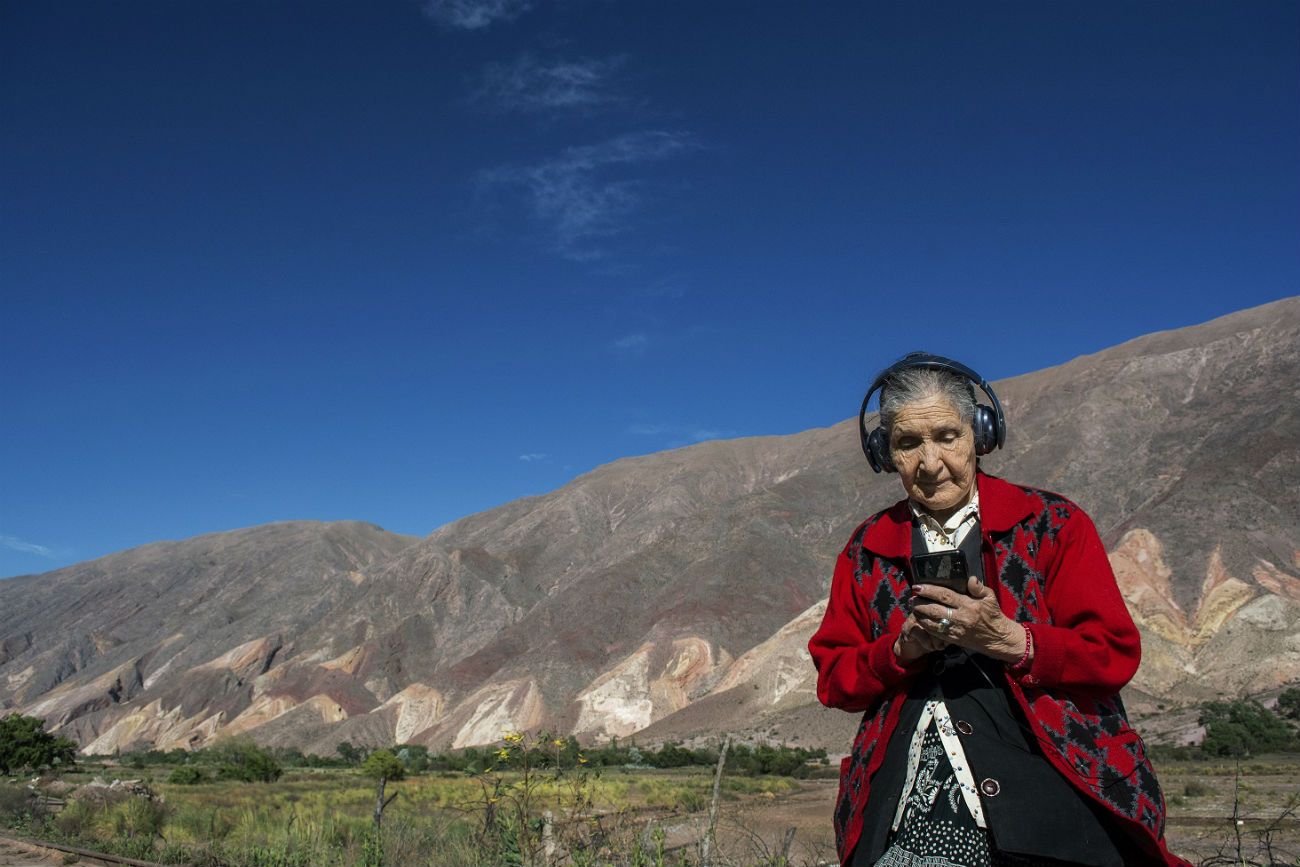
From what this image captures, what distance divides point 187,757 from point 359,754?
912 centimetres

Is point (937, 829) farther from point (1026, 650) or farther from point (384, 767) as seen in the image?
point (384, 767)

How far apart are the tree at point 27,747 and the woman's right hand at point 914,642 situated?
38.8 m

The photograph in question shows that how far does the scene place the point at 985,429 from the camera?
2.47 meters

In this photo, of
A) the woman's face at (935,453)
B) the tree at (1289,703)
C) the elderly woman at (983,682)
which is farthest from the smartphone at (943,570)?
the tree at (1289,703)

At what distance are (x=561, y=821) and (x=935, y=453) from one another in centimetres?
400

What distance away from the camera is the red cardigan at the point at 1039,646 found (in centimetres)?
202

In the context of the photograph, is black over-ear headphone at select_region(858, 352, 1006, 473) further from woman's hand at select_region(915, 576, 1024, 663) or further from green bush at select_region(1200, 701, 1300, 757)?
green bush at select_region(1200, 701, 1300, 757)

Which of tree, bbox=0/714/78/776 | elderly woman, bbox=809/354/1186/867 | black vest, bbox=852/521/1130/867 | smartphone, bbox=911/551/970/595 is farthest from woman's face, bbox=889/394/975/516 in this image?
tree, bbox=0/714/78/776

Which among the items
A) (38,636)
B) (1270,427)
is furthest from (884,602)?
(38,636)

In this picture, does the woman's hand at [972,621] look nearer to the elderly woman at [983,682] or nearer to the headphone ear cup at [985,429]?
the elderly woman at [983,682]

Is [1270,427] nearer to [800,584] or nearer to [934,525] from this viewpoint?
[800,584]

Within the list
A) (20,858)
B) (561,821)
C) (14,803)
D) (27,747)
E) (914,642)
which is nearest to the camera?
(914,642)

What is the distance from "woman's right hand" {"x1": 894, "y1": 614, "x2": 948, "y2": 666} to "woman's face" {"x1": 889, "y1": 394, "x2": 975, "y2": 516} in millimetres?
426

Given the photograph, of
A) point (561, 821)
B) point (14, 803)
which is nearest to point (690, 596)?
point (14, 803)
